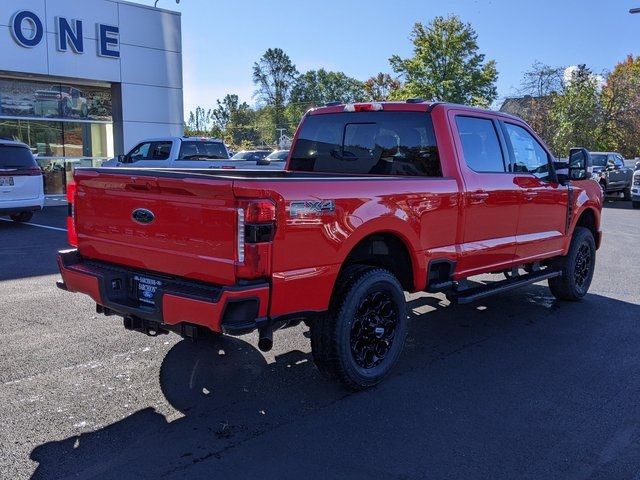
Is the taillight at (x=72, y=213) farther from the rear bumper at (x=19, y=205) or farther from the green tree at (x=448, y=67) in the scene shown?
the green tree at (x=448, y=67)

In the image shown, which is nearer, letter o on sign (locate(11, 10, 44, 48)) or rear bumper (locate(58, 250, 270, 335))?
rear bumper (locate(58, 250, 270, 335))

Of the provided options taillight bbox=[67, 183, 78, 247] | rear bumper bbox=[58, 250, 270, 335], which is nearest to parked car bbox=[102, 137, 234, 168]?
taillight bbox=[67, 183, 78, 247]

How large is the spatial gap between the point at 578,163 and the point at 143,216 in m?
4.81

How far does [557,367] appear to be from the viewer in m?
4.93

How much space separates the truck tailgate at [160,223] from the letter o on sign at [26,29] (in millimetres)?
15093

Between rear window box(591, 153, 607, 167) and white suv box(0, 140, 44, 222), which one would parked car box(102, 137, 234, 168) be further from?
rear window box(591, 153, 607, 167)

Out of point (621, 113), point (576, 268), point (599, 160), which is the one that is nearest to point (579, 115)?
point (621, 113)

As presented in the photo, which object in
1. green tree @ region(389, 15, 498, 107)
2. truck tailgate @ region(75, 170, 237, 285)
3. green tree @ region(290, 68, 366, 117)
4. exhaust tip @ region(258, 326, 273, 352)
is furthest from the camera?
green tree @ region(290, 68, 366, 117)

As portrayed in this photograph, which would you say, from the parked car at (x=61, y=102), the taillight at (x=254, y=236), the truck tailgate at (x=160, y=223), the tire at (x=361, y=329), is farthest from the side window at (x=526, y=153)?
the parked car at (x=61, y=102)

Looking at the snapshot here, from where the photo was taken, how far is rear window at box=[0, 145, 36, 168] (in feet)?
40.5

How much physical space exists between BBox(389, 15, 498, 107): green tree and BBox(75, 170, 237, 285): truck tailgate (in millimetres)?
36830

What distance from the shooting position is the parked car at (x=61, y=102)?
18.7 meters

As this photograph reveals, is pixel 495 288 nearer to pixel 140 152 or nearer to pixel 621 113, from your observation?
pixel 140 152

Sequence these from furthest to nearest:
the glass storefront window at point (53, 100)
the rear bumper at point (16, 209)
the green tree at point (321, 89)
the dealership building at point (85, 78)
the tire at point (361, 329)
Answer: the green tree at point (321, 89)
the glass storefront window at point (53, 100)
the dealership building at point (85, 78)
the rear bumper at point (16, 209)
the tire at point (361, 329)
